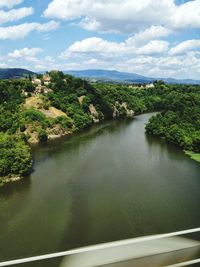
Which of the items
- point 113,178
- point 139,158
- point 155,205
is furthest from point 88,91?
point 155,205

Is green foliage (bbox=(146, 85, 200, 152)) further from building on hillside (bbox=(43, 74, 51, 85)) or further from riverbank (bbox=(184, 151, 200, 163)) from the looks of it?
building on hillside (bbox=(43, 74, 51, 85))

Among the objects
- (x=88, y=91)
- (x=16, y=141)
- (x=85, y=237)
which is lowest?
(x=85, y=237)

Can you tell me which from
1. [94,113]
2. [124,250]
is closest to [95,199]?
[124,250]

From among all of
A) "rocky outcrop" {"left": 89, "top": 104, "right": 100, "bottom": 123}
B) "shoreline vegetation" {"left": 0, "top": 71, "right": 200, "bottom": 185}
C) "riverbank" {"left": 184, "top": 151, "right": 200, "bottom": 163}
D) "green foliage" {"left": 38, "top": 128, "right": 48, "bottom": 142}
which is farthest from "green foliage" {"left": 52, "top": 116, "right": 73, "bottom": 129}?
"riverbank" {"left": 184, "top": 151, "right": 200, "bottom": 163}

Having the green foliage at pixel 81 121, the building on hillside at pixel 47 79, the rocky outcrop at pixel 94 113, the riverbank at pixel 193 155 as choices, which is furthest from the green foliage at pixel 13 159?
the building on hillside at pixel 47 79

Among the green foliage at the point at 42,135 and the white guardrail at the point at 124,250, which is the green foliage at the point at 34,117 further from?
the white guardrail at the point at 124,250

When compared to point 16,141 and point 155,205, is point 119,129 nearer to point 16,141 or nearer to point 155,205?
A: point 16,141
